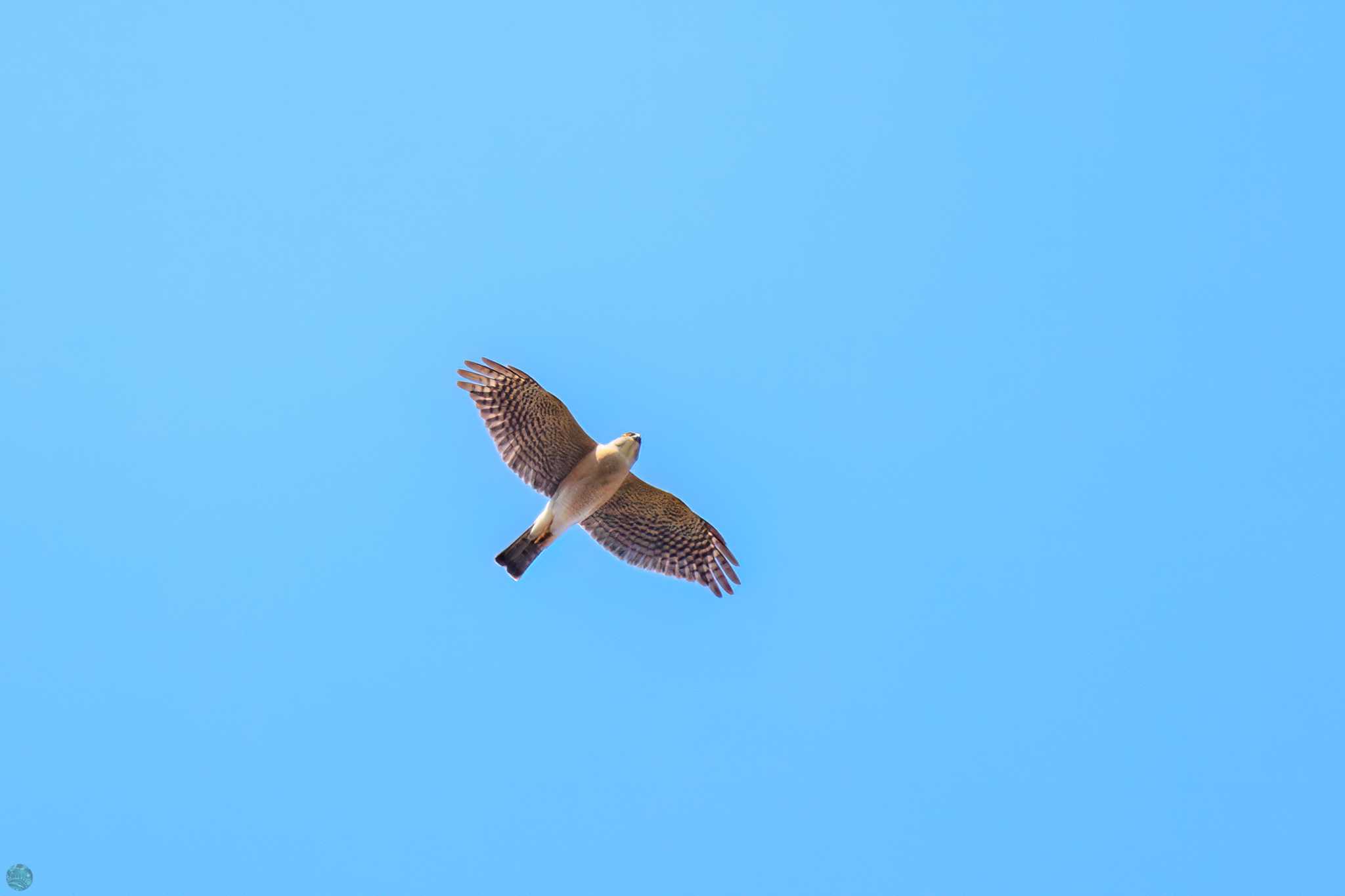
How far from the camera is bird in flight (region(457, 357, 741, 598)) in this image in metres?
20.2

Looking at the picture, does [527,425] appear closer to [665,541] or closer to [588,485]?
[588,485]

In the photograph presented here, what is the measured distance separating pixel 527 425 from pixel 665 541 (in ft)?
7.45

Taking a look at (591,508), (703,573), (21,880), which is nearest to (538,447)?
(591,508)

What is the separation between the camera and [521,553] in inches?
798

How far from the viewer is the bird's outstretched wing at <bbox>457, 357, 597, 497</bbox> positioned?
2014 cm

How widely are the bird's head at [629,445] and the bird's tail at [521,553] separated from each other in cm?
132

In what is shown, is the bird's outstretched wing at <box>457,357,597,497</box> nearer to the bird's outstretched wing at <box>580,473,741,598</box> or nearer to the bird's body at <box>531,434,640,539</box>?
the bird's body at <box>531,434,640,539</box>

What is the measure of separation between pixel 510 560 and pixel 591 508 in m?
1.13

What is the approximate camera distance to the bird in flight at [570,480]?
20.2 meters

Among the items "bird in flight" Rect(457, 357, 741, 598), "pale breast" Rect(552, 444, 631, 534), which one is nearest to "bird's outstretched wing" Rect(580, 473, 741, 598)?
"bird in flight" Rect(457, 357, 741, 598)

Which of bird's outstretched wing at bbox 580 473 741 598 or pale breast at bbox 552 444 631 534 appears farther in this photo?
bird's outstretched wing at bbox 580 473 741 598

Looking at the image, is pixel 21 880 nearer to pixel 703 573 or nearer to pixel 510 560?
pixel 510 560

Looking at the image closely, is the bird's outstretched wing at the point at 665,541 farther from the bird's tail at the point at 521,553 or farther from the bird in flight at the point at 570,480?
the bird's tail at the point at 521,553

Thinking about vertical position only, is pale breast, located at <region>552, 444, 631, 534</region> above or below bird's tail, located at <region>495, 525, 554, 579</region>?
above
